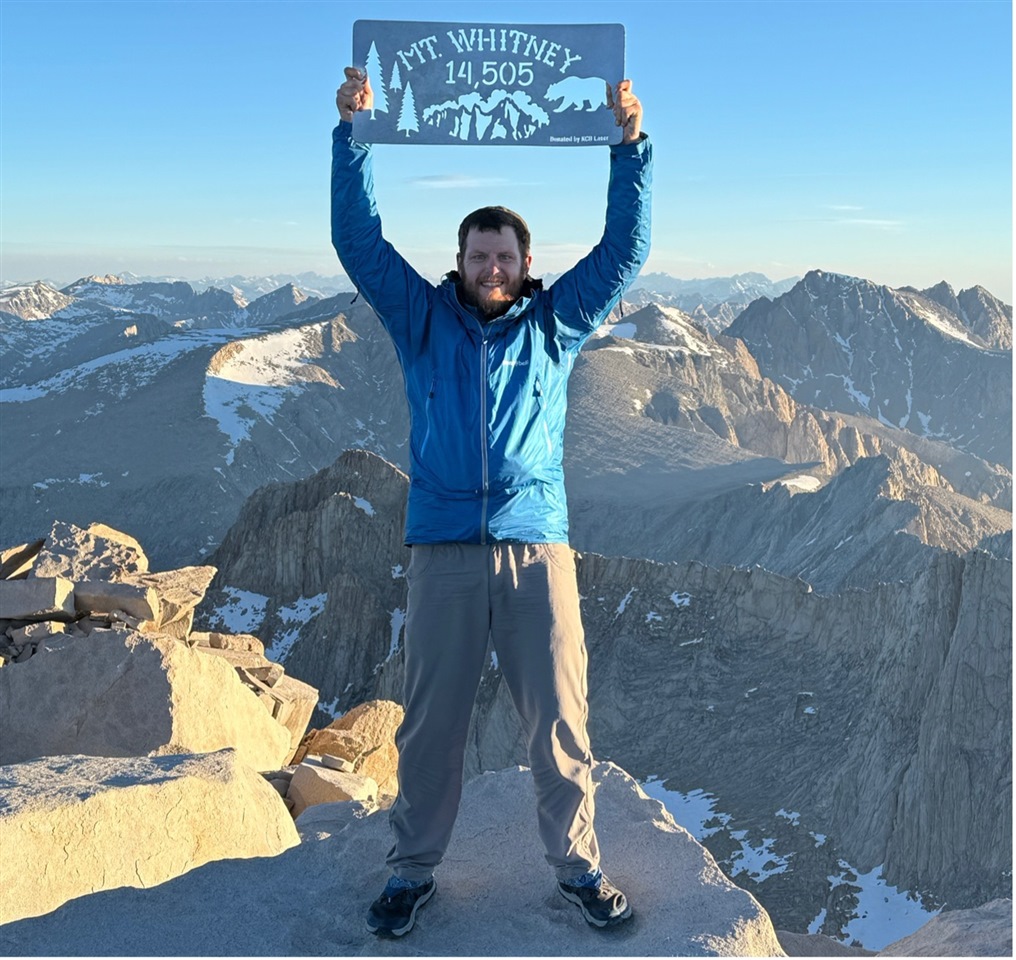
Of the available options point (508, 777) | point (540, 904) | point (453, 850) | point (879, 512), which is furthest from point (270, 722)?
point (879, 512)

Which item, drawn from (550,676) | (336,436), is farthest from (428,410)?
(336,436)

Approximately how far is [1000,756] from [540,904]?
30651mm

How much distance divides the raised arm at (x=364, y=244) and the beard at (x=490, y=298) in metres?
0.18

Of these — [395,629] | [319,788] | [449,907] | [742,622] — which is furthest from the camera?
[395,629]

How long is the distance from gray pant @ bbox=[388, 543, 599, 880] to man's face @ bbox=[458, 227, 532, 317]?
1057mm

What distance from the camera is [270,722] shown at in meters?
10.2

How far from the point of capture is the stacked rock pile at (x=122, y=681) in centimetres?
841

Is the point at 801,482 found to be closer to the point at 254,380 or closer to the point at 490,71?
the point at 254,380

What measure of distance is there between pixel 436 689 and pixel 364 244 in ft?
6.44

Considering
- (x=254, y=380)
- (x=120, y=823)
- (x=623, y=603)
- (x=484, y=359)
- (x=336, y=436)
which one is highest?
(x=484, y=359)

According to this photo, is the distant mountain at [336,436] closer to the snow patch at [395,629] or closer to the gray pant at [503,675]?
the snow patch at [395,629]

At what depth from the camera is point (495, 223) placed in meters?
4.83

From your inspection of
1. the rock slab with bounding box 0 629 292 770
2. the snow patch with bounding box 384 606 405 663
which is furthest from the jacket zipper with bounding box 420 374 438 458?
the snow patch with bounding box 384 606 405 663

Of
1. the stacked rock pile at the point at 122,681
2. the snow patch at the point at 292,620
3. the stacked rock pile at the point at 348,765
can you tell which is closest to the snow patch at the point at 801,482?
the snow patch at the point at 292,620
